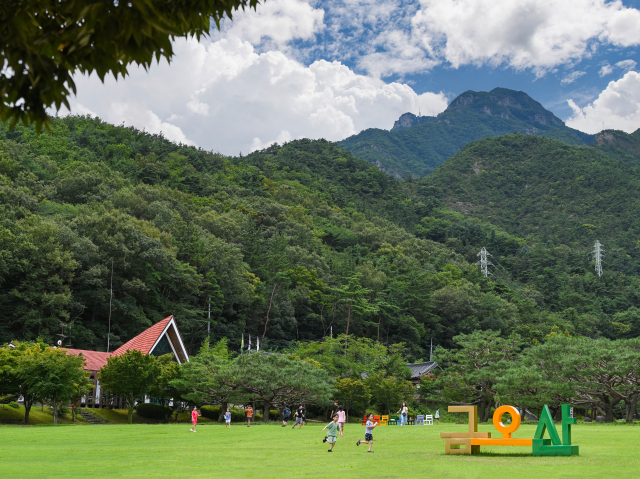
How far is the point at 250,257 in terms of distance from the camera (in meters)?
74.0

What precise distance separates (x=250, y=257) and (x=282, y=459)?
195 feet

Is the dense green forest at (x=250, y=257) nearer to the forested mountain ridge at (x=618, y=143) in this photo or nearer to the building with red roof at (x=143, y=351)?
the building with red roof at (x=143, y=351)

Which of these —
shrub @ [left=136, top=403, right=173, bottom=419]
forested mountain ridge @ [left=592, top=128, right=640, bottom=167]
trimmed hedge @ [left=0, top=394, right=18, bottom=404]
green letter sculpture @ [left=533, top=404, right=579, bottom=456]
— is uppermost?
forested mountain ridge @ [left=592, top=128, right=640, bottom=167]

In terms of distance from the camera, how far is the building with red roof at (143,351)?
123 ft

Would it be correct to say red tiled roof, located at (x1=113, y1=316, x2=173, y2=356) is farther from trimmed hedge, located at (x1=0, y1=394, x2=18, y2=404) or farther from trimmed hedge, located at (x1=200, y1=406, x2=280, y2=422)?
trimmed hedge, located at (x1=0, y1=394, x2=18, y2=404)

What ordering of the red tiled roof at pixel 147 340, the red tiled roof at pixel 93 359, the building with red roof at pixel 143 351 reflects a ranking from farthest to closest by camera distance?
the red tiled roof at pixel 147 340 → the building with red roof at pixel 143 351 → the red tiled roof at pixel 93 359

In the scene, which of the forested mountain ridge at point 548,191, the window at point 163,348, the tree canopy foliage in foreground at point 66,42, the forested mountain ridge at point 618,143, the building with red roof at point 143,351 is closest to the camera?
the tree canopy foliage in foreground at point 66,42

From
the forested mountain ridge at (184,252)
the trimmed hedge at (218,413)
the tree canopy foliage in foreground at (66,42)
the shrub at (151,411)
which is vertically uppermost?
the forested mountain ridge at (184,252)

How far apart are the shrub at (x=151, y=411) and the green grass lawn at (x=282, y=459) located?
50.1 feet

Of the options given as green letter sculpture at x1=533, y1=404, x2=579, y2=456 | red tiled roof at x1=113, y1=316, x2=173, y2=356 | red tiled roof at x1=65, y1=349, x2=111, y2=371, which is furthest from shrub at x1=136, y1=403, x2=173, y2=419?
green letter sculpture at x1=533, y1=404, x2=579, y2=456

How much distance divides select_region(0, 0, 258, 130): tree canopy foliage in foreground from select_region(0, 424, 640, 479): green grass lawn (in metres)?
10.2

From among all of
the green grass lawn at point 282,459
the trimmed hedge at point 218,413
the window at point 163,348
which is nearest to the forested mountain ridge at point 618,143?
the trimmed hedge at point 218,413

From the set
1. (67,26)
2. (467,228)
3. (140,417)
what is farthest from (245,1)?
(467,228)

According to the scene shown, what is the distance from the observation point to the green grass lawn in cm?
1218
